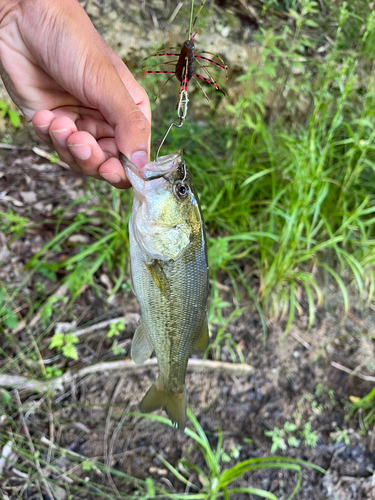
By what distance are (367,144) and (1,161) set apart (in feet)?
11.3

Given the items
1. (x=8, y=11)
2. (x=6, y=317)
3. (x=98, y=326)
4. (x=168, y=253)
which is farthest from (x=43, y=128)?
(x=98, y=326)

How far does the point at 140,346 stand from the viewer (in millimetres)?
1818

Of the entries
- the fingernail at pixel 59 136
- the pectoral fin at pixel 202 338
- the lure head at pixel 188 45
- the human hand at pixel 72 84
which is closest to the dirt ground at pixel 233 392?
the pectoral fin at pixel 202 338

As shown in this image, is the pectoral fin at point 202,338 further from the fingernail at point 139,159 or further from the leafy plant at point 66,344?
the leafy plant at point 66,344

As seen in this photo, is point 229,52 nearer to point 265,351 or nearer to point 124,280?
point 124,280

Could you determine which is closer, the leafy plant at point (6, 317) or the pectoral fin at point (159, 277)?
the pectoral fin at point (159, 277)

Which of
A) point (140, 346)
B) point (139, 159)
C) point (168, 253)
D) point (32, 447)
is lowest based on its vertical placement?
point (32, 447)

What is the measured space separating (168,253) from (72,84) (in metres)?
1.15

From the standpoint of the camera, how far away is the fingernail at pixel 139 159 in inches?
60.6

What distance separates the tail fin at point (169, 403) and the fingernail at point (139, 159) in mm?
1240

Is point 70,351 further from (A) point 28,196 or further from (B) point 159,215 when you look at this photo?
(A) point 28,196

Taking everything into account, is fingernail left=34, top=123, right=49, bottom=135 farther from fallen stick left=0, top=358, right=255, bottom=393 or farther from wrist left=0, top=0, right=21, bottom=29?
fallen stick left=0, top=358, right=255, bottom=393

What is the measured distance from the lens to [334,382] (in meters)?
2.90

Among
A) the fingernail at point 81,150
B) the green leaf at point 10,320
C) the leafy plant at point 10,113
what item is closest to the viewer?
the fingernail at point 81,150
